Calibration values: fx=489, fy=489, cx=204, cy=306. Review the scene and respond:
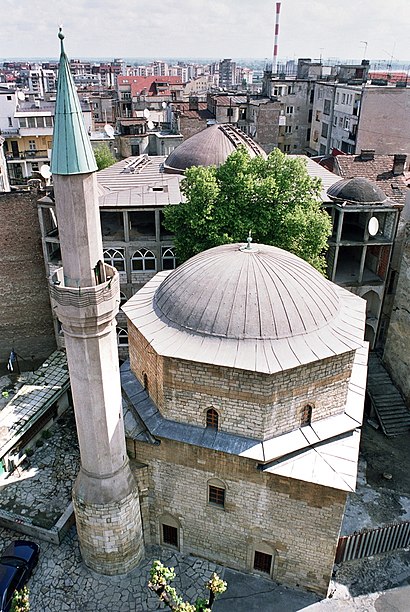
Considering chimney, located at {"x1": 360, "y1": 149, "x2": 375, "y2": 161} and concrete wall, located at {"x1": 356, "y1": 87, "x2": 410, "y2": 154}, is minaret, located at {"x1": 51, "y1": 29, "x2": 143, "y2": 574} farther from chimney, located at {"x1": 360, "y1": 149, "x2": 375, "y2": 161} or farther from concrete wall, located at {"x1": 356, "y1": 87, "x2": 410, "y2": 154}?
concrete wall, located at {"x1": 356, "y1": 87, "x2": 410, "y2": 154}

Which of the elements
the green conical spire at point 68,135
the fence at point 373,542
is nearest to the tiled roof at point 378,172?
the fence at point 373,542

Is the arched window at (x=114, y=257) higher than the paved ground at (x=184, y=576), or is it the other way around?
the arched window at (x=114, y=257)

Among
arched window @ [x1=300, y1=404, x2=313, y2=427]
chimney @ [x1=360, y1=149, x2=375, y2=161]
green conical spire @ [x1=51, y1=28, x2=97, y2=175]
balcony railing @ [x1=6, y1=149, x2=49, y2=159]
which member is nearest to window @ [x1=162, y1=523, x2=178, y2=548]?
arched window @ [x1=300, y1=404, x2=313, y2=427]

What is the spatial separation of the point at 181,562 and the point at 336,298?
34.0 feet

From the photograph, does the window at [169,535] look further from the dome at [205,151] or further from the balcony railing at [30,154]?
the balcony railing at [30,154]

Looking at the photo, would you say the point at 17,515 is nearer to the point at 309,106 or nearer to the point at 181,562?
the point at 181,562

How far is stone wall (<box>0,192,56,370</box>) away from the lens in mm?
26609

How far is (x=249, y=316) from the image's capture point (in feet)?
47.4

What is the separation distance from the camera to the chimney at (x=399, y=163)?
2966 centimetres

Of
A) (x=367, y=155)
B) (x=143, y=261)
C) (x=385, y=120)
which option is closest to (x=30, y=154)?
(x=143, y=261)

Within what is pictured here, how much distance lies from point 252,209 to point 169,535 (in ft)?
44.7

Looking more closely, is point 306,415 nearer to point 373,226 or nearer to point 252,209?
point 252,209

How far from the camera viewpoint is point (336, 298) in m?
16.4

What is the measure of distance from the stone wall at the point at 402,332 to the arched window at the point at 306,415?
1145 cm
